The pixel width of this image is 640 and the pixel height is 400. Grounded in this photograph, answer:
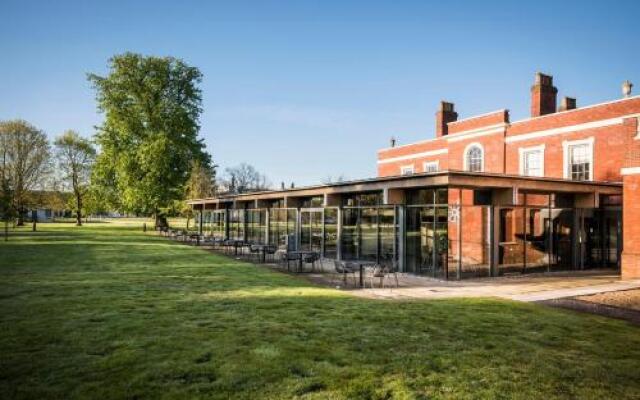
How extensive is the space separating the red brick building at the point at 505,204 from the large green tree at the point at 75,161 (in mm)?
37048

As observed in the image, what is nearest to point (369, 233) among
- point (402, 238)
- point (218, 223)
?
point (402, 238)

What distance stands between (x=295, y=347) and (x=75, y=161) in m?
56.5

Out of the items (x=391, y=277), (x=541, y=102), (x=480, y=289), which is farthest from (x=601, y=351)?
(x=541, y=102)

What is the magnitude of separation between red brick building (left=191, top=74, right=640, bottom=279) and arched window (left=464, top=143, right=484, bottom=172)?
0.06 metres

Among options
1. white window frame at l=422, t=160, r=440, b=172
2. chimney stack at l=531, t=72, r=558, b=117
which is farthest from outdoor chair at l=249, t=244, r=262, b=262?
chimney stack at l=531, t=72, r=558, b=117

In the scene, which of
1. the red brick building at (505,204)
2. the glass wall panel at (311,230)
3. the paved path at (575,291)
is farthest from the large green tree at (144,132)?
the paved path at (575,291)

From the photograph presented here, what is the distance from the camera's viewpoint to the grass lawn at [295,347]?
16.8 ft

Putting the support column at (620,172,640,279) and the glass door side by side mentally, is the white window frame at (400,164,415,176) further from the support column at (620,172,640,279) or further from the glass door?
the support column at (620,172,640,279)

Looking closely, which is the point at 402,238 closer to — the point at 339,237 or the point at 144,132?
the point at 339,237

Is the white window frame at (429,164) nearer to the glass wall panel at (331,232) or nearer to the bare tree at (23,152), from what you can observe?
the glass wall panel at (331,232)

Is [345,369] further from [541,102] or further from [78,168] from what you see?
[78,168]

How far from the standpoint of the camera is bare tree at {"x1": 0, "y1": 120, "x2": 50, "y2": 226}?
143ft

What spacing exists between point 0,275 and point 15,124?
39825 millimetres

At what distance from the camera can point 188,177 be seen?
4041 cm
